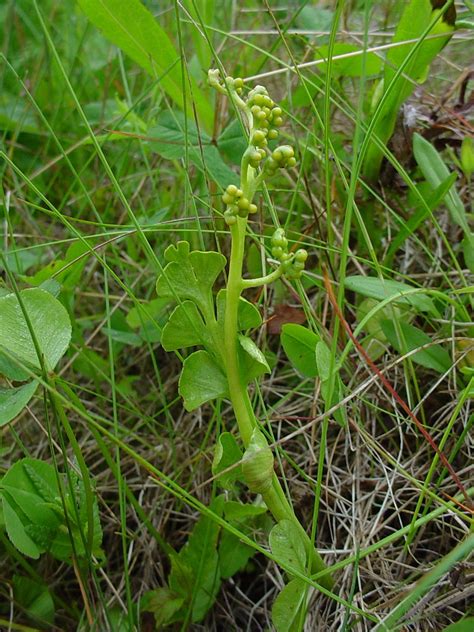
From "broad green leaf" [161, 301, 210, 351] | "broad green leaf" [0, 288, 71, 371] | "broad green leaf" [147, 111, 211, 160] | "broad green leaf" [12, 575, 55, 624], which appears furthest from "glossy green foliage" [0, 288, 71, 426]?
"broad green leaf" [147, 111, 211, 160]

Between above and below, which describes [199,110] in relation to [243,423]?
above

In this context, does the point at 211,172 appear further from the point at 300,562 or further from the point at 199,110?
the point at 300,562

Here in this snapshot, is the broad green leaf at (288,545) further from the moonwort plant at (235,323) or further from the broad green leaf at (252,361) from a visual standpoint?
the broad green leaf at (252,361)

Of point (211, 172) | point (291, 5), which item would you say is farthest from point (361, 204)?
point (291, 5)

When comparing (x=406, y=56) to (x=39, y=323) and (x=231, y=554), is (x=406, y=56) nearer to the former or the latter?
(x=39, y=323)

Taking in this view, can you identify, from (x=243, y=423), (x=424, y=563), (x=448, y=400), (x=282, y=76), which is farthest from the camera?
(x=282, y=76)

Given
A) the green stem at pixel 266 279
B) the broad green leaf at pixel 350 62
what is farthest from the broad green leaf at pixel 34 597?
the broad green leaf at pixel 350 62

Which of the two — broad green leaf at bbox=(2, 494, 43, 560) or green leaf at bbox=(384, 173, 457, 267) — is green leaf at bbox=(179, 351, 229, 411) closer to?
broad green leaf at bbox=(2, 494, 43, 560)
